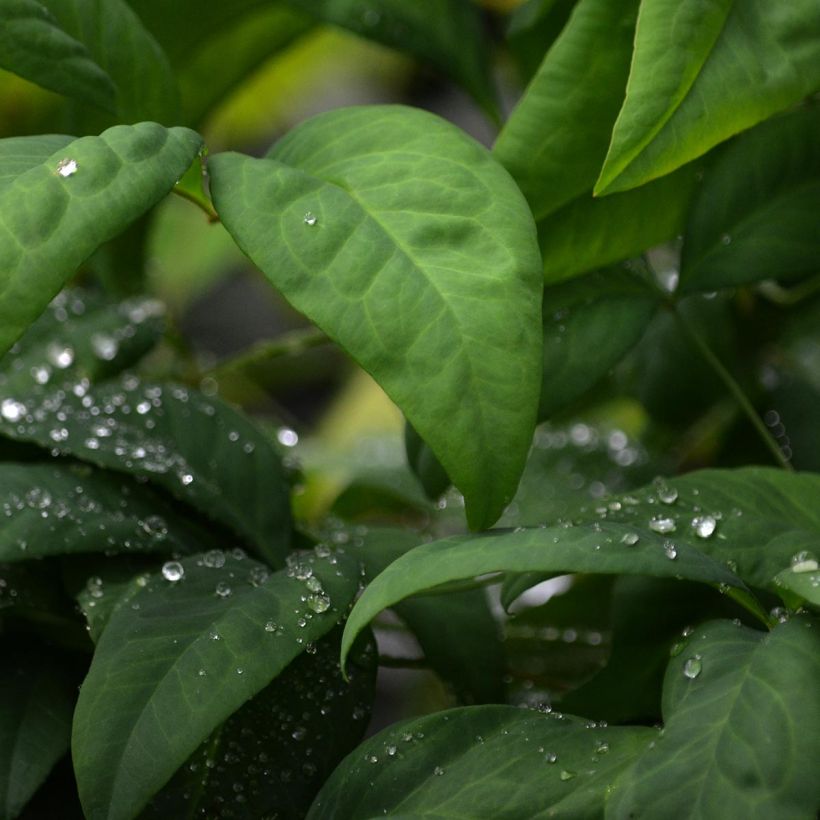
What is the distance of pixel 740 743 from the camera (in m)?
0.35

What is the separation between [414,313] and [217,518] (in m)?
0.22

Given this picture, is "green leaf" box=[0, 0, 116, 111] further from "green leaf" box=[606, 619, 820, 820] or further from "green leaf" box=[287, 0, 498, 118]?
"green leaf" box=[606, 619, 820, 820]

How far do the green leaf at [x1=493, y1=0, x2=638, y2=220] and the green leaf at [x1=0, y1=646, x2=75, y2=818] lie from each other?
0.34 meters

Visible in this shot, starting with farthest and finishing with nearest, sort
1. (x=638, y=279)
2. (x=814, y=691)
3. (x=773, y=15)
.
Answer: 1. (x=638, y=279)
2. (x=773, y=15)
3. (x=814, y=691)

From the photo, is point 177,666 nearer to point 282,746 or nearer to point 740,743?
point 282,746

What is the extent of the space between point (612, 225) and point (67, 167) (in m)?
0.28

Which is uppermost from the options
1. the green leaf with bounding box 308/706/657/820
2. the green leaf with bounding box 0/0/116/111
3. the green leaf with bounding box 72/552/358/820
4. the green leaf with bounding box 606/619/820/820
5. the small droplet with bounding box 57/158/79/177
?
the green leaf with bounding box 0/0/116/111

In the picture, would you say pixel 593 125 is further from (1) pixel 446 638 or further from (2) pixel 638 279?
(1) pixel 446 638

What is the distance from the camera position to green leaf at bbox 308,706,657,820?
0.39 meters

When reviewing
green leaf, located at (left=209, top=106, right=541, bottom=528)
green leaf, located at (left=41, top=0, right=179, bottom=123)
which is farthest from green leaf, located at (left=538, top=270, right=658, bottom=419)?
green leaf, located at (left=41, top=0, right=179, bottom=123)

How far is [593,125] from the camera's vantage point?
0.52 meters

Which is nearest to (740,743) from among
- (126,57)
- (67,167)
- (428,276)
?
(428,276)

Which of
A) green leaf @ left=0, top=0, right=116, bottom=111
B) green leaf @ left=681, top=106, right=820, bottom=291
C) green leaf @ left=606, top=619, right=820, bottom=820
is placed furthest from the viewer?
green leaf @ left=681, top=106, right=820, bottom=291

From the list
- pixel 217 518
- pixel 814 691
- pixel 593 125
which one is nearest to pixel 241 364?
pixel 217 518
